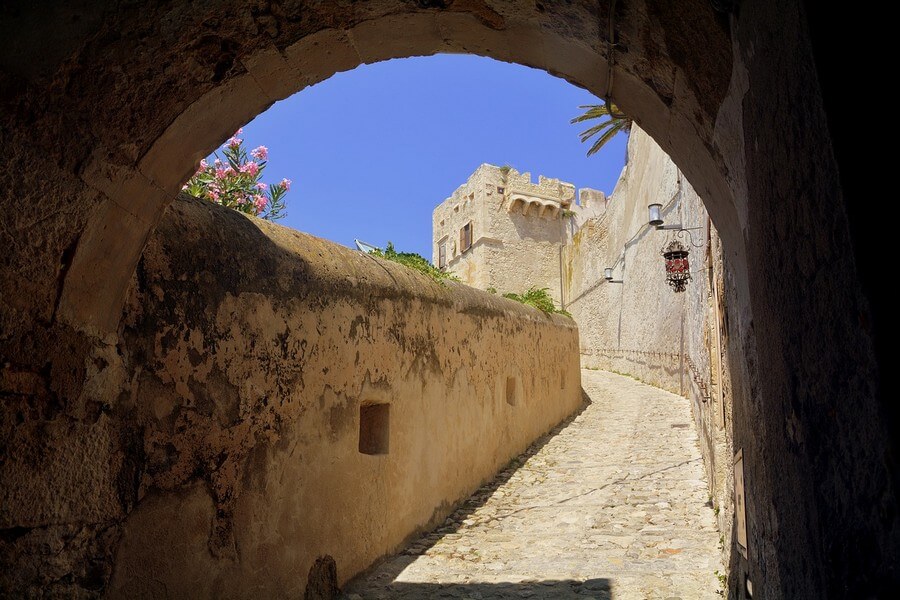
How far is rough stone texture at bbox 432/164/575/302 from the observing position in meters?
26.2

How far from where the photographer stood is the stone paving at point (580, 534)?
3961 millimetres

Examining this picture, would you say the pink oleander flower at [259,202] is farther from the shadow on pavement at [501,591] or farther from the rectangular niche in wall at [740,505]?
the rectangular niche in wall at [740,505]

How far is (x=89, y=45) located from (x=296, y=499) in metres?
2.64

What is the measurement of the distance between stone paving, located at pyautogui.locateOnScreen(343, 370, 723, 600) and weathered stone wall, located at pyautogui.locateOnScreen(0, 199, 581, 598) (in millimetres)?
411

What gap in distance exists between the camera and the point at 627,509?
562 cm

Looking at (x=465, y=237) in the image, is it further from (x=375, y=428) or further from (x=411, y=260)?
(x=375, y=428)

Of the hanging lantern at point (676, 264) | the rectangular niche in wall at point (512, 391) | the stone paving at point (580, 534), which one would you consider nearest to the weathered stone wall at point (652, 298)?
the hanging lantern at point (676, 264)

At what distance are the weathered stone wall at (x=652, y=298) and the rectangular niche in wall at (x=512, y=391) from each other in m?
2.36

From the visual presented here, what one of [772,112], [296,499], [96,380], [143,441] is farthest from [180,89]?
[296,499]

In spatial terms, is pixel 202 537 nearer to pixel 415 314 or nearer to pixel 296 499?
pixel 296 499

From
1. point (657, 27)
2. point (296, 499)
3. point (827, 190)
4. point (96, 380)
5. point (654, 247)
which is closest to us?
point (827, 190)

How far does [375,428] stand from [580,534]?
203 cm

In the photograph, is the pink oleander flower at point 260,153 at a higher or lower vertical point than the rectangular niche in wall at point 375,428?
higher

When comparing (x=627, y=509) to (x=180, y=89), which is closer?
(x=180, y=89)
